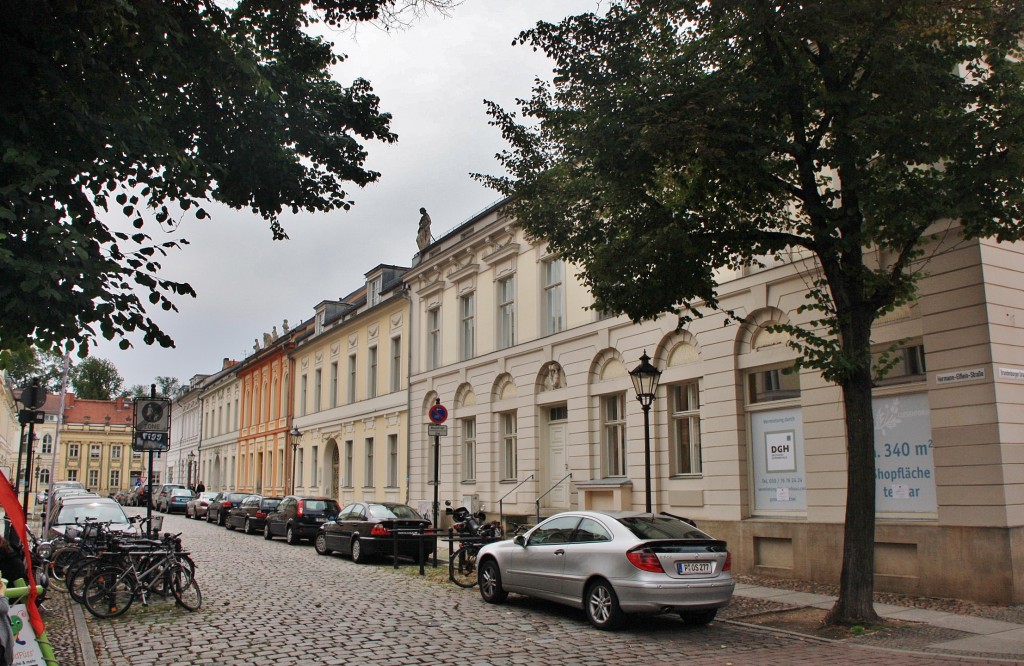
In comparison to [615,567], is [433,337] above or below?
above

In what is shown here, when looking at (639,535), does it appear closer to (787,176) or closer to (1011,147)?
(787,176)

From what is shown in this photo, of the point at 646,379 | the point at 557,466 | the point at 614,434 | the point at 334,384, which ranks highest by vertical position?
the point at 334,384

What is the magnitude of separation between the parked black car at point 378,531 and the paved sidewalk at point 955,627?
812 centimetres

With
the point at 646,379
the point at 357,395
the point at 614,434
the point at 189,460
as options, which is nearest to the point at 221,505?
the point at 357,395

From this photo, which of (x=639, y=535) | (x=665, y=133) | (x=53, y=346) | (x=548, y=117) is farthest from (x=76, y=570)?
(x=665, y=133)

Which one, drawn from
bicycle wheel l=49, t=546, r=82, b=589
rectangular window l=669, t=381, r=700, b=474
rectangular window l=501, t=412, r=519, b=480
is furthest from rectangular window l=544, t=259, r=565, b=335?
bicycle wheel l=49, t=546, r=82, b=589

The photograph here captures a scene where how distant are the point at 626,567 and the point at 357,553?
10863mm

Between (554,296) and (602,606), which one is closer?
(602,606)

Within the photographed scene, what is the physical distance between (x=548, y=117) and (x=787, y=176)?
3.39 metres

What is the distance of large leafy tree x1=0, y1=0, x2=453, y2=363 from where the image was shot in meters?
7.56

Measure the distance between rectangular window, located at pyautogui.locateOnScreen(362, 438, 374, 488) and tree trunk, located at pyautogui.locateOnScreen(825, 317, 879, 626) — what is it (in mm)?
26059

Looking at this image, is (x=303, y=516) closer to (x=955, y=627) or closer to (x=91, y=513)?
(x=91, y=513)

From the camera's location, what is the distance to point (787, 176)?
1145cm

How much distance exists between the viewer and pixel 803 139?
437 inches
